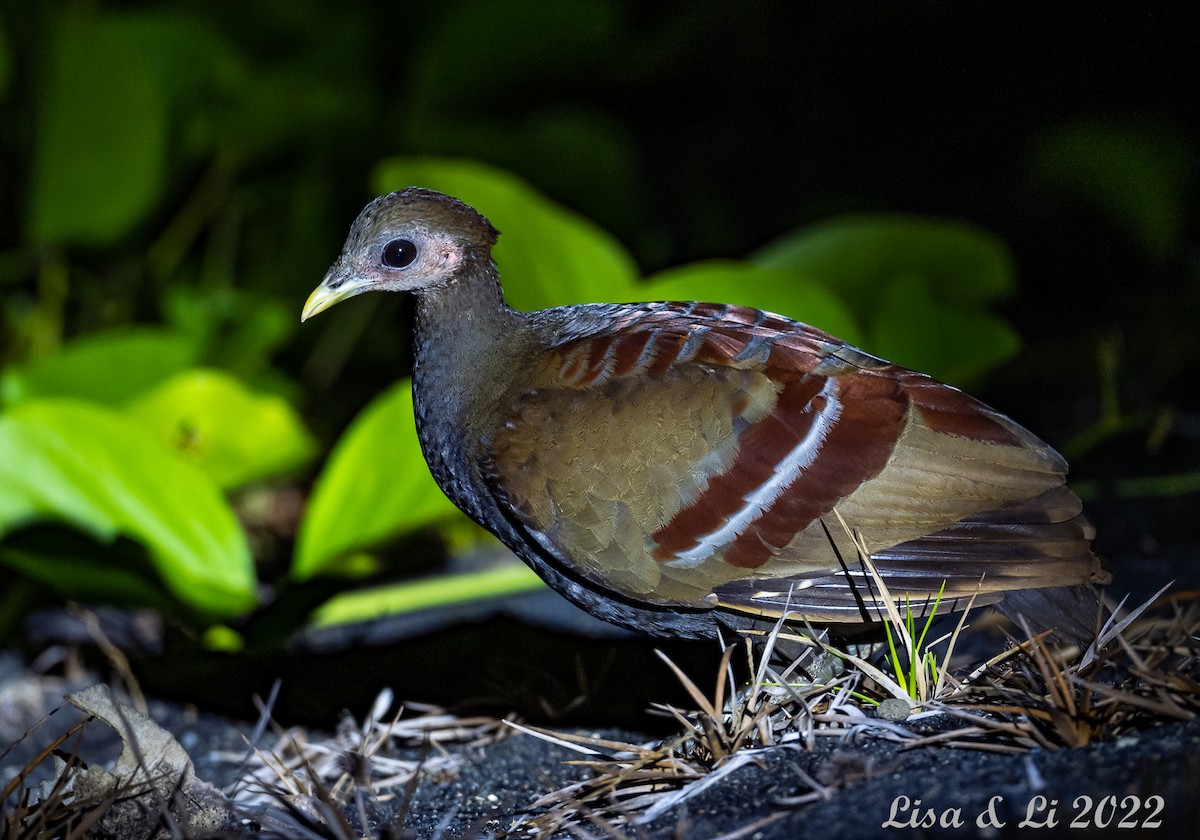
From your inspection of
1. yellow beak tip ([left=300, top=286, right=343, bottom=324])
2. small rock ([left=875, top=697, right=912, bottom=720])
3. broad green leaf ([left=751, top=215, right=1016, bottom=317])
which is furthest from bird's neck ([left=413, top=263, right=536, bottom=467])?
broad green leaf ([left=751, top=215, right=1016, bottom=317])

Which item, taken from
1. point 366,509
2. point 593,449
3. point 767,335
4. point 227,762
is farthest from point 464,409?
point 227,762

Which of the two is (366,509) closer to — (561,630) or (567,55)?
(561,630)

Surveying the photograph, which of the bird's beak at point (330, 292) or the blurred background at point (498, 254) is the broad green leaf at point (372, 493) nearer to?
the blurred background at point (498, 254)

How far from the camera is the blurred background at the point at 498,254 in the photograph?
256 cm

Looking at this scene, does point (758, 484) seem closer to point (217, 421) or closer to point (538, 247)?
point (538, 247)

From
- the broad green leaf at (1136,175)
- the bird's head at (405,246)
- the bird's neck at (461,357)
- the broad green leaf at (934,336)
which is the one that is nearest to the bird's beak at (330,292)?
the bird's head at (405,246)

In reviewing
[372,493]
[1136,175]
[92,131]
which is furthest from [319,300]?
[1136,175]

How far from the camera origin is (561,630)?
2.74 m

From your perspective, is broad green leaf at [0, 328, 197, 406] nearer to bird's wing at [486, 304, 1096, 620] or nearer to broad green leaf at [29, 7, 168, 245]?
broad green leaf at [29, 7, 168, 245]

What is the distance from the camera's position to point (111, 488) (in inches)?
99.9

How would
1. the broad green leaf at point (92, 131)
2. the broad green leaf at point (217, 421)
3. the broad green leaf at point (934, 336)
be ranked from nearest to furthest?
1. the broad green leaf at point (934, 336)
2. the broad green leaf at point (217, 421)
3. the broad green leaf at point (92, 131)

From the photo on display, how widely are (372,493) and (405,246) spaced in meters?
0.83

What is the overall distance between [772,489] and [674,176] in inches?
183

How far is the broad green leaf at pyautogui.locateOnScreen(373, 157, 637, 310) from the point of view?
2.82 m
